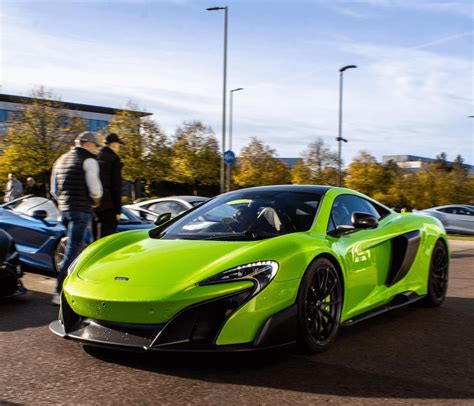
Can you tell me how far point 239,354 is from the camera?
4301mm

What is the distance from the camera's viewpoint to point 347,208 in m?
5.44

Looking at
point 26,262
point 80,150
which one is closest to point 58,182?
point 80,150

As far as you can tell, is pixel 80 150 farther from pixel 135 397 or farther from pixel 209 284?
pixel 135 397

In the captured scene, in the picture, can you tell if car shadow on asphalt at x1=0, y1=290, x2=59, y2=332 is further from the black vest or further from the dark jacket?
the dark jacket

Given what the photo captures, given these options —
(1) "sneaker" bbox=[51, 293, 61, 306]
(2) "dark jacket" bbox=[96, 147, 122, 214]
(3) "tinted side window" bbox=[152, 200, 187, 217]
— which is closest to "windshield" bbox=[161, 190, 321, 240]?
(1) "sneaker" bbox=[51, 293, 61, 306]

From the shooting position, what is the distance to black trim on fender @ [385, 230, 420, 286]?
5.53 metres

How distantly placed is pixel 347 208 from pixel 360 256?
1.85 ft

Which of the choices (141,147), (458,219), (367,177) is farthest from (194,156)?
(458,219)

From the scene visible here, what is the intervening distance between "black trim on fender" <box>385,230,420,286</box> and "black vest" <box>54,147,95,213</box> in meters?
3.06

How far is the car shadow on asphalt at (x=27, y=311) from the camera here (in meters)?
5.34

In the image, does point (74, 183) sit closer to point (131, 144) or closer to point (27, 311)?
point (27, 311)

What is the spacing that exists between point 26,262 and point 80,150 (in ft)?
7.97

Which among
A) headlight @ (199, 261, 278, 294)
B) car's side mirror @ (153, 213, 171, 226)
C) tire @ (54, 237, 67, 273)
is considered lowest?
tire @ (54, 237, 67, 273)

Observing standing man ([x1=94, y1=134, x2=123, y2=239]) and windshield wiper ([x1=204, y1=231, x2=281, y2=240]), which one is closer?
windshield wiper ([x1=204, y1=231, x2=281, y2=240])
